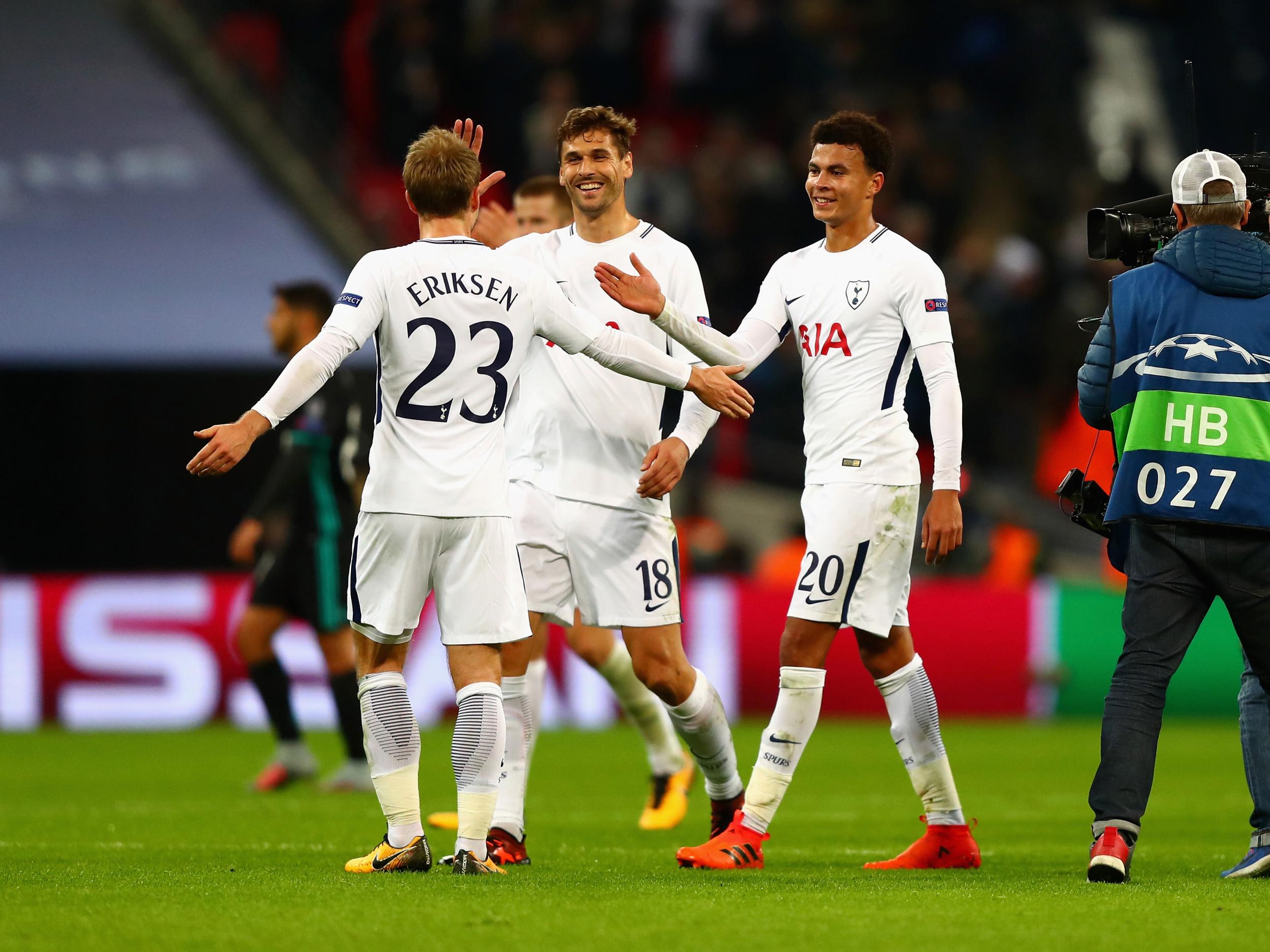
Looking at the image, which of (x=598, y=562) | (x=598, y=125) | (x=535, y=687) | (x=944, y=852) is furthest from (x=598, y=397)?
(x=944, y=852)

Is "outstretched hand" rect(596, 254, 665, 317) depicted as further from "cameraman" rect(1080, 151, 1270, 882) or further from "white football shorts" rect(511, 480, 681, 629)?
"cameraman" rect(1080, 151, 1270, 882)

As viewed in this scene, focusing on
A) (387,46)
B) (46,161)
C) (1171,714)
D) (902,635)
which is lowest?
(1171,714)

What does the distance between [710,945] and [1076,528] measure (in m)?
12.3

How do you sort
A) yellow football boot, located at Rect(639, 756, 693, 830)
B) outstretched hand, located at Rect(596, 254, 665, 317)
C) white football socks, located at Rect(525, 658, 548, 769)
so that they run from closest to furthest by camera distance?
outstretched hand, located at Rect(596, 254, 665, 317)
white football socks, located at Rect(525, 658, 548, 769)
yellow football boot, located at Rect(639, 756, 693, 830)

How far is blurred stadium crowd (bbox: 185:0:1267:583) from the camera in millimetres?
16094

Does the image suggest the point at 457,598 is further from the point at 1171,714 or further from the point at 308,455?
the point at 1171,714

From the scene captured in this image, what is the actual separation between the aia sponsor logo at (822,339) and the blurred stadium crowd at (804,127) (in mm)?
8621

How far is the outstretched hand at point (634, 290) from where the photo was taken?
588 centimetres

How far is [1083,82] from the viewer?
1967cm

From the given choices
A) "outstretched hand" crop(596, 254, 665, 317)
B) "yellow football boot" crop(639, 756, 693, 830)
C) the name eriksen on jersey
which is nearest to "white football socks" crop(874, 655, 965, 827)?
"outstretched hand" crop(596, 254, 665, 317)

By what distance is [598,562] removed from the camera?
20.9 feet

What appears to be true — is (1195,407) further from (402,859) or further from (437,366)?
(402,859)

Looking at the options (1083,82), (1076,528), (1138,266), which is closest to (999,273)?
(1076,528)

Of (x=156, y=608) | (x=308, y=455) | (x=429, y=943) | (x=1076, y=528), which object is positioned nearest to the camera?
(x=429, y=943)
